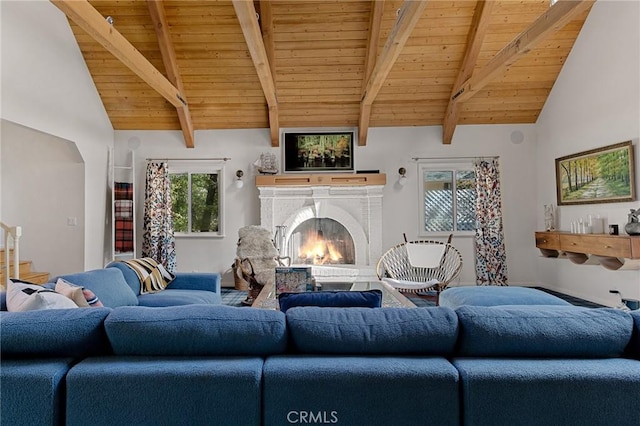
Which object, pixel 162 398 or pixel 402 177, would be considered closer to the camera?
pixel 162 398

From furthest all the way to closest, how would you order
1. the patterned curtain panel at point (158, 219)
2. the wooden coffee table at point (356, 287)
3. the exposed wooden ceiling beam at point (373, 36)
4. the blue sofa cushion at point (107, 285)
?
the patterned curtain panel at point (158, 219) < the exposed wooden ceiling beam at point (373, 36) < the wooden coffee table at point (356, 287) < the blue sofa cushion at point (107, 285)

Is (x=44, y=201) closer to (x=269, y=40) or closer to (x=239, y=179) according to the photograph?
(x=239, y=179)

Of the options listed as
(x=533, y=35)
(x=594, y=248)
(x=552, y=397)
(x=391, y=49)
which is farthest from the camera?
(x=594, y=248)

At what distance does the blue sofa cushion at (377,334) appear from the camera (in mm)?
1420

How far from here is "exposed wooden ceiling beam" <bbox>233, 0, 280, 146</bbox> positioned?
3.32 meters

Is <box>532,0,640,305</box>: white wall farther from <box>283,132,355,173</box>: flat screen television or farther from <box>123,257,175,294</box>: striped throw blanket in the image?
<box>123,257,175,294</box>: striped throw blanket

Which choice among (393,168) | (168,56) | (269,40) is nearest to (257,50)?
(269,40)

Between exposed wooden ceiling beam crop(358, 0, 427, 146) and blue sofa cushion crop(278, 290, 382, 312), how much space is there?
2.52 meters

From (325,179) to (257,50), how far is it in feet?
8.24

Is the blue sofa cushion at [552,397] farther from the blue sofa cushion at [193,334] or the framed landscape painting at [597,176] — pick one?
the framed landscape painting at [597,176]

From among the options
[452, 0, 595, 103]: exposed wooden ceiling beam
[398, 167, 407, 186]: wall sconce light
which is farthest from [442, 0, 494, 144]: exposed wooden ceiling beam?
[398, 167, 407, 186]: wall sconce light

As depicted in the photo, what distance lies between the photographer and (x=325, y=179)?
20.0ft

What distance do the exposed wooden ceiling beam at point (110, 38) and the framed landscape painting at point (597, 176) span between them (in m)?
5.59

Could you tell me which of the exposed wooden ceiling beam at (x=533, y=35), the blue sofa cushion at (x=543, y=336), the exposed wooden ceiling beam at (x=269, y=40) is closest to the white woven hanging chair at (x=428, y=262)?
the exposed wooden ceiling beam at (x=533, y=35)
